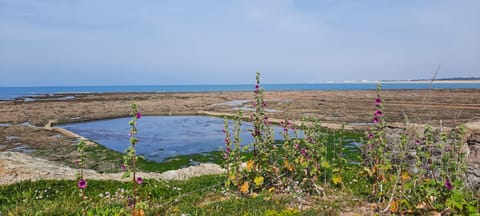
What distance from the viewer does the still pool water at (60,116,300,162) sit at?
835 inches

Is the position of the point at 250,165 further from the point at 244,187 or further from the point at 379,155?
the point at 379,155

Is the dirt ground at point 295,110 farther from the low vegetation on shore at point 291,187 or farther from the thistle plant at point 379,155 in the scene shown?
the thistle plant at point 379,155

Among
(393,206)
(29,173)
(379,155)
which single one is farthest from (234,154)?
(29,173)

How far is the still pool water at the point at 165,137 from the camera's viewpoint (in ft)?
69.6

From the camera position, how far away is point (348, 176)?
9805mm

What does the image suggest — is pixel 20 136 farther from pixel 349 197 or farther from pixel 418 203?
pixel 418 203

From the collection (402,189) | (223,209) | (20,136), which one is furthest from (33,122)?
(402,189)

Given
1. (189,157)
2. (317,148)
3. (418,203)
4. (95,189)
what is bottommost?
(189,157)

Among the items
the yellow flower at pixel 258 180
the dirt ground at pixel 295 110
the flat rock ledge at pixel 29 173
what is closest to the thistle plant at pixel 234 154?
the yellow flower at pixel 258 180

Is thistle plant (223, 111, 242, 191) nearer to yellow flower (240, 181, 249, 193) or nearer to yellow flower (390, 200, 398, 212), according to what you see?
yellow flower (240, 181, 249, 193)

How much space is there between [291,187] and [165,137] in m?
20.0

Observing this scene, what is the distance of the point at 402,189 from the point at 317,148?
2.02 metres

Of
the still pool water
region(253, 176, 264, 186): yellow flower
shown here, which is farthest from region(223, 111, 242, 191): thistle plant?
the still pool water

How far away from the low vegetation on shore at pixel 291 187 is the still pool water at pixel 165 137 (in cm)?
903
